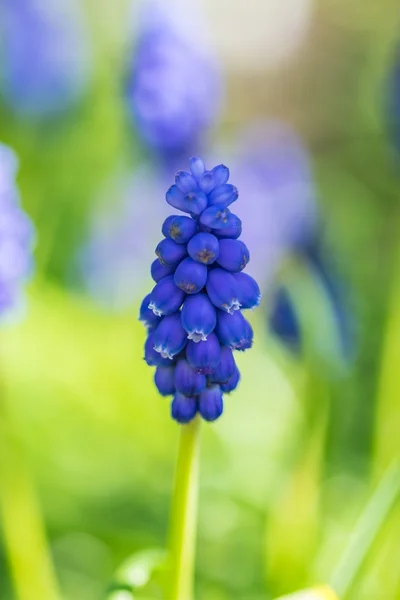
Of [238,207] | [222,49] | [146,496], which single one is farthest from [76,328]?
[222,49]

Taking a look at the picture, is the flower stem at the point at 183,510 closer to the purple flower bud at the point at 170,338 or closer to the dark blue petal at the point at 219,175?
the purple flower bud at the point at 170,338

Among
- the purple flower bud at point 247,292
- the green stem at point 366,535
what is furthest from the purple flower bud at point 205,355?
the green stem at point 366,535


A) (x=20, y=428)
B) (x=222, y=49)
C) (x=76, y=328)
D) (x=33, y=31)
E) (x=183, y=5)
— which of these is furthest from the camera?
(x=222, y=49)

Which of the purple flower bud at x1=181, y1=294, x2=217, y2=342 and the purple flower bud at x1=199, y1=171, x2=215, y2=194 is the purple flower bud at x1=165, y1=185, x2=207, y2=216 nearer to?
the purple flower bud at x1=199, y1=171, x2=215, y2=194

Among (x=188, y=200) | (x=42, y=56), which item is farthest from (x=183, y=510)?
(x=42, y=56)

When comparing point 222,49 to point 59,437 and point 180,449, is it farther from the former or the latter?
point 180,449

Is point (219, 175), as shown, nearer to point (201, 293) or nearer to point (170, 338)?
point (201, 293)
